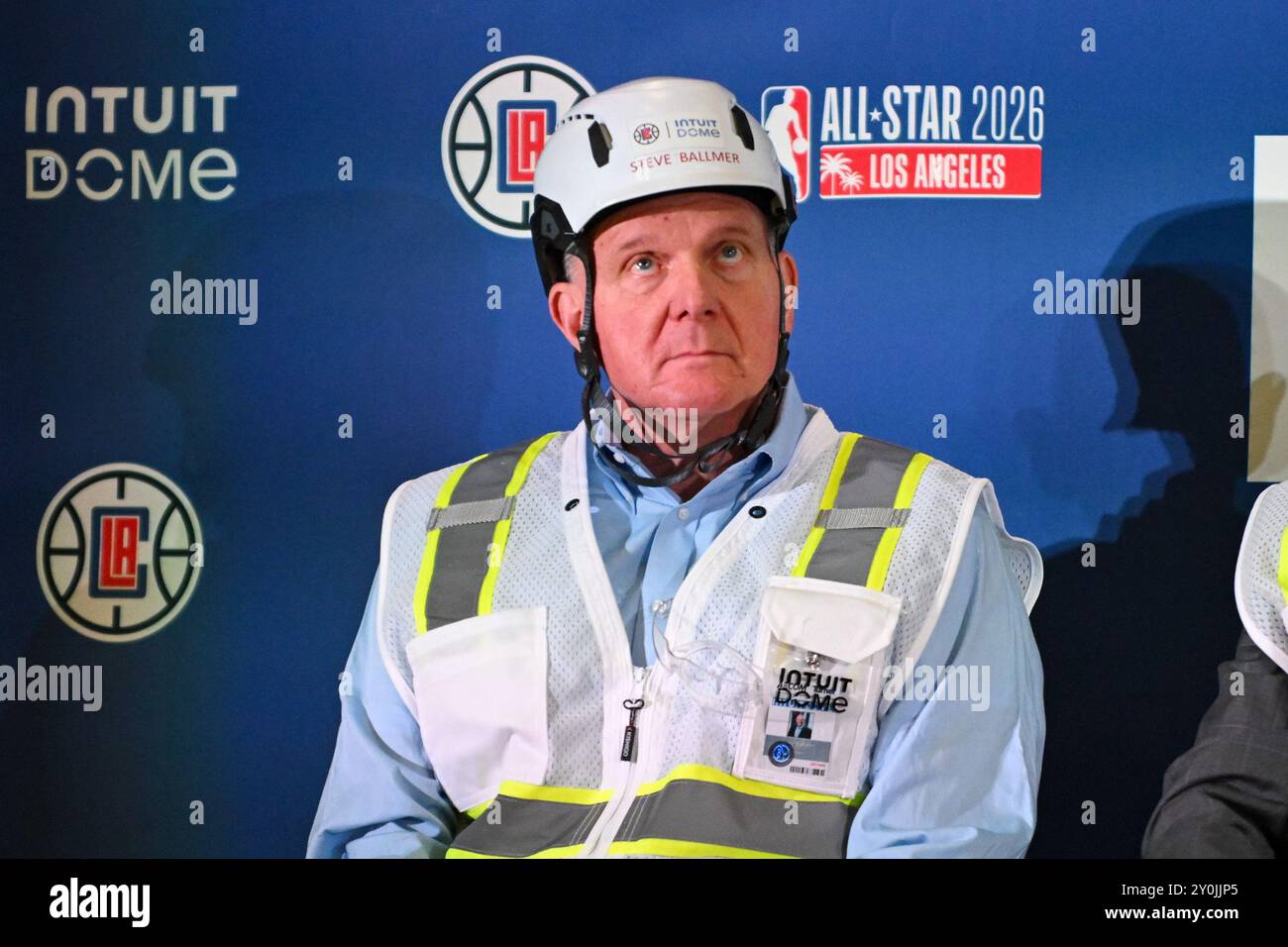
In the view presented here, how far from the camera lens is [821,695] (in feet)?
7.77

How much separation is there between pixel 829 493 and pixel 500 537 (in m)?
0.53

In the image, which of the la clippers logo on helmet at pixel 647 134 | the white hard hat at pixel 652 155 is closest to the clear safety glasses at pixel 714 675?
the white hard hat at pixel 652 155

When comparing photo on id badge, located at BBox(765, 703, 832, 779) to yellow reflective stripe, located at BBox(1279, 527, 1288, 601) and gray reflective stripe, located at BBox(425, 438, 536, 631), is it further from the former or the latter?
yellow reflective stripe, located at BBox(1279, 527, 1288, 601)

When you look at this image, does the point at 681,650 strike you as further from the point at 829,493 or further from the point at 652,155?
the point at 652,155

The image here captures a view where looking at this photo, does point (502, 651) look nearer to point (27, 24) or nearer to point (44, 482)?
point (44, 482)

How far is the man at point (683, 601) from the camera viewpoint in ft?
7.70

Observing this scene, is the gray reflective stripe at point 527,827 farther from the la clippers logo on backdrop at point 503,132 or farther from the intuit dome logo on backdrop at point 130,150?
the intuit dome logo on backdrop at point 130,150

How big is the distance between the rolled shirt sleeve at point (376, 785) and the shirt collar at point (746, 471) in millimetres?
474

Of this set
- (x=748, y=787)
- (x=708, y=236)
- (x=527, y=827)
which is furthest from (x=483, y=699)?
(x=708, y=236)

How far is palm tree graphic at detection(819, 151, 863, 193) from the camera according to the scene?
8.99 ft

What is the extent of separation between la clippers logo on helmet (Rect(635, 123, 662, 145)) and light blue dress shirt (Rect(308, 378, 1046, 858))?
45 centimetres

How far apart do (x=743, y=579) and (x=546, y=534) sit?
33cm

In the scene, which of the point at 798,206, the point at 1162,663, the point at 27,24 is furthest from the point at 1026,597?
the point at 27,24
